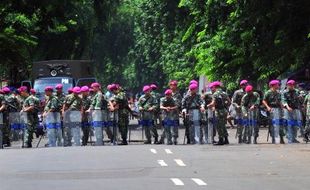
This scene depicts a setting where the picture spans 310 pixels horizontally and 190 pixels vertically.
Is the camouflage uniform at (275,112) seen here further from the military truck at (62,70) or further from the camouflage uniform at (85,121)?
the military truck at (62,70)

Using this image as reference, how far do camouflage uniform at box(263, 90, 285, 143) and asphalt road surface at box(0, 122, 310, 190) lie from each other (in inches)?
65.7

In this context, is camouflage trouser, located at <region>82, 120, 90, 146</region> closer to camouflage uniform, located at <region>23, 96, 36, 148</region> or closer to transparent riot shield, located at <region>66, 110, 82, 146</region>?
transparent riot shield, located at <region>66, 110, 82, 146</region>

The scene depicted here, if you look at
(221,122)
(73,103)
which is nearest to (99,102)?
(73,103)

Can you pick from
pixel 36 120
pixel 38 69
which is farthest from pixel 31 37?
pixel 36 120

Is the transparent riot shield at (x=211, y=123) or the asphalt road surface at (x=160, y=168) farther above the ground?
the transparent riot shield at (x=211, y=123)

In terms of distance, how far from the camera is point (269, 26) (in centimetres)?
3300

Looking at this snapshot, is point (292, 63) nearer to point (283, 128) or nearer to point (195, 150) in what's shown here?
point (283, 128)

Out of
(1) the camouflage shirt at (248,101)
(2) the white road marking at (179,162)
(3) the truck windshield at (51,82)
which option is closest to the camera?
(2) the white road marking at (179,162)

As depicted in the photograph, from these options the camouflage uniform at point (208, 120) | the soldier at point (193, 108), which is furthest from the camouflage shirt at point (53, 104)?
the camouflage uniform at point (208, 120)

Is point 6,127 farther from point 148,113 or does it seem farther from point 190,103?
point 190,103

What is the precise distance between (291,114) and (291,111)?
0.31 feet

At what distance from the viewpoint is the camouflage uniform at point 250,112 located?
78.2ft

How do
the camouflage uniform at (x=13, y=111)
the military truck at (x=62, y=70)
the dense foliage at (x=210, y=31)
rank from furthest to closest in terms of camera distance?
1. the military truck at (x=62, y=70)
2. the dense foliage at (x=210, y=31)
3. the camouflage uniform at (x=13, y=111)

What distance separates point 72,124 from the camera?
24703mm
